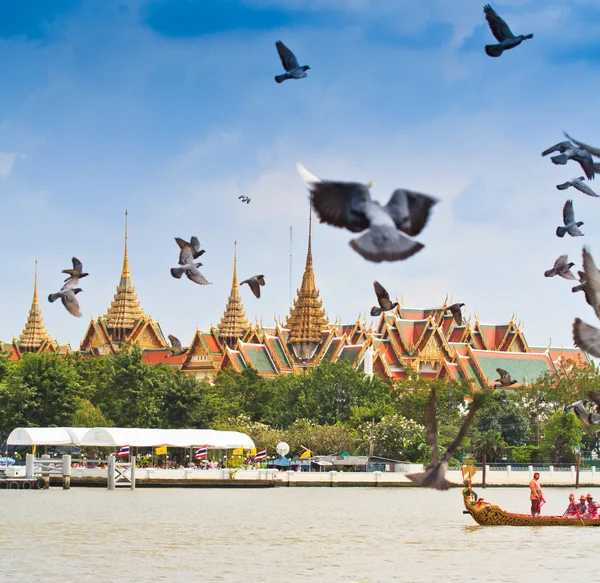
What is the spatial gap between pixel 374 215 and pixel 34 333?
95741 mm

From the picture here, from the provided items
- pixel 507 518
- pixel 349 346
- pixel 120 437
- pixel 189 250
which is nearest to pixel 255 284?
pixel 189 250

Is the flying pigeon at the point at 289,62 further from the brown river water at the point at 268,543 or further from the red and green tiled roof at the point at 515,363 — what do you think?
the red and green tiled roof at the point at 515,363

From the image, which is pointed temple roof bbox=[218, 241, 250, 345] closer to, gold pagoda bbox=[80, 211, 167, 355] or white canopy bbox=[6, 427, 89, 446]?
gold pagoda bbox=[80, 211, 167, 355]

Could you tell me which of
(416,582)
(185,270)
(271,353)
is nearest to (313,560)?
(416,582)

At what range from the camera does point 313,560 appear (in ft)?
78.1

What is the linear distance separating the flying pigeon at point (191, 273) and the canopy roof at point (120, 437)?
30823 mm

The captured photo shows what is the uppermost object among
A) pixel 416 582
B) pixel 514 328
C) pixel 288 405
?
pixel 514 328

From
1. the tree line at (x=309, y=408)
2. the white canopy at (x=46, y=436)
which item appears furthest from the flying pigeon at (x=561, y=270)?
the tree line at (x=309, y=408)

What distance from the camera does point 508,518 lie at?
2898cm

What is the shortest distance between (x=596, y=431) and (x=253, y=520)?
3146 cm

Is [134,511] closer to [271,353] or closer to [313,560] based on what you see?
[313,560]

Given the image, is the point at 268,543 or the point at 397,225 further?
the point at 268,543

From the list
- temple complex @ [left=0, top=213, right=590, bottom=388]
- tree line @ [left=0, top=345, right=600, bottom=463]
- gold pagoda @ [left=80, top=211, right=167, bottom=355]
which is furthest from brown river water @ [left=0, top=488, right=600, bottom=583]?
gold pagoda @ [left=80, top=211, right=167, bottom=355]

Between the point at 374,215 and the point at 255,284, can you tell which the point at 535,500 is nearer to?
the point at 255,284
